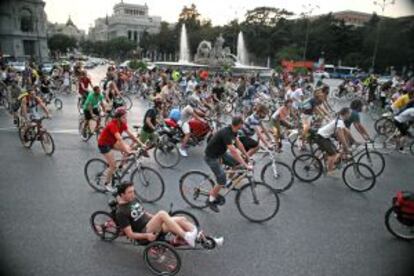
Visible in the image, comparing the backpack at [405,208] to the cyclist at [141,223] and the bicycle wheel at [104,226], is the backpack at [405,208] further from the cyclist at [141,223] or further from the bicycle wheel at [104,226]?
the bicycle wheel at [104,226]

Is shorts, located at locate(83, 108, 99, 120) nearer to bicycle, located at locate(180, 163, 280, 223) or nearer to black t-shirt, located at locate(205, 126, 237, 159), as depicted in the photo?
bicycle, located at locate(180, 163, 280, 223)

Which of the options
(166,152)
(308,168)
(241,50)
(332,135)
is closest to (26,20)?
(241,50)

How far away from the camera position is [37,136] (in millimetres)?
9695

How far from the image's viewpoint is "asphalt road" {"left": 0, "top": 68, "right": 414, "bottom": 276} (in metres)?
4.73

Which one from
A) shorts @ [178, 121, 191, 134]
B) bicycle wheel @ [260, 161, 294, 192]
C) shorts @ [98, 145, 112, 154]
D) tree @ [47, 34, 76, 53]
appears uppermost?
tree @ [47, 34, 76, 53]

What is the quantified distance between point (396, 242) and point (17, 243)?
5.64m

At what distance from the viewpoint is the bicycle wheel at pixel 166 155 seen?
9180mm

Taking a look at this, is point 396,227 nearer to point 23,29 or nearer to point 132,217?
point 132,217

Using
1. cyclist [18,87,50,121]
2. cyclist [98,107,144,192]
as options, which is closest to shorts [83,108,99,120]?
cyclist [18,87,50,121]

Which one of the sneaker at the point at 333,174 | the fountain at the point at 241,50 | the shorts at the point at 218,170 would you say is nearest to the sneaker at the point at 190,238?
the shorts at the point at 218,170

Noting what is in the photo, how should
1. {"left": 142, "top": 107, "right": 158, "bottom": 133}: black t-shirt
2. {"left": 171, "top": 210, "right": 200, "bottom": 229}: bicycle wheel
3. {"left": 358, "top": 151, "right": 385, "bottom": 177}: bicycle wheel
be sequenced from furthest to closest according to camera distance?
{"left": 142, "top": 107, "right": 158, "bottom": 133}: black t-shirt → {"left": 358, "top": 151, "right": 385, "bottom": 177}: bicycle wheel → {"left": 171, "top": 210, "right": 200, "bottom": 229}: bicycle wheel

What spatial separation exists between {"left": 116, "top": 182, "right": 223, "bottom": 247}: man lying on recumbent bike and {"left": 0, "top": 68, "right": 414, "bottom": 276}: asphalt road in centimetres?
49

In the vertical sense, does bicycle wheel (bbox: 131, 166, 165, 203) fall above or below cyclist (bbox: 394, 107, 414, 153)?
below

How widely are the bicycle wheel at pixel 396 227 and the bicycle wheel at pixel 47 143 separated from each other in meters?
8.07
